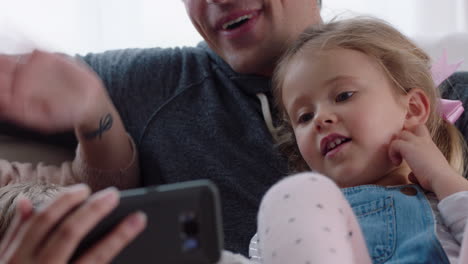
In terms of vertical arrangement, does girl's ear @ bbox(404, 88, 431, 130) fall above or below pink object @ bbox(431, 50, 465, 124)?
above

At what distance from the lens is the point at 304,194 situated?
73 centimetres

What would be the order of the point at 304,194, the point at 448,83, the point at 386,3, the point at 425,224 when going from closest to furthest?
the point at 304,194
the point at 425,224
the point at 448,83
the point at 386,3

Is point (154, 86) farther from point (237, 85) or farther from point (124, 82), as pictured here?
point (237, 85)

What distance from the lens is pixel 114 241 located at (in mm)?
581

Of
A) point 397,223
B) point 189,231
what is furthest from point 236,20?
point 189,231

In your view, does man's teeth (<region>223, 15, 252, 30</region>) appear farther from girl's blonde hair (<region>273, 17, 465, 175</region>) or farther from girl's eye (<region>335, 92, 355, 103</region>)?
girl's eye (<region>335, 92, 355, 103</region>)

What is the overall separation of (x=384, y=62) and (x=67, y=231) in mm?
652

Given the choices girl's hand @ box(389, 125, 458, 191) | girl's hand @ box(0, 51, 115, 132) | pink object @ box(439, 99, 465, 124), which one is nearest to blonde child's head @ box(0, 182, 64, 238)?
girl's hand @ box(0, 51, 115, 132)

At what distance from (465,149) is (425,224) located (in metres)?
0.34

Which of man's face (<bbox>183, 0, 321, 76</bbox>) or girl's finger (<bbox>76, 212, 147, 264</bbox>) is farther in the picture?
man's face (<bbox>183, 0, 321, 76</bbox>)

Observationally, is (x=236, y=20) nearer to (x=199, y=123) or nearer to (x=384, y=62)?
(x=199, y=123)

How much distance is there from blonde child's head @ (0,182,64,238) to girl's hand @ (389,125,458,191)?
519 mm

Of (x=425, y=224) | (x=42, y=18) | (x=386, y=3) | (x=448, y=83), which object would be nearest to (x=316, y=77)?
(x=425, y=224)

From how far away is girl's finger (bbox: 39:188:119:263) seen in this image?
1.86 ft
